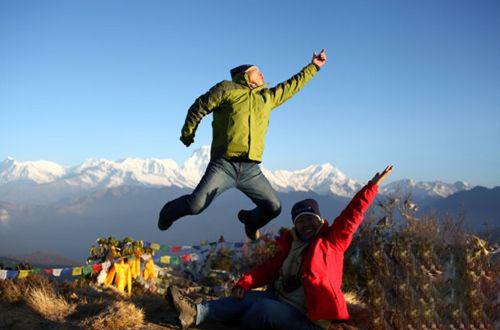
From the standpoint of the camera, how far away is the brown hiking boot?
4547 millimetres

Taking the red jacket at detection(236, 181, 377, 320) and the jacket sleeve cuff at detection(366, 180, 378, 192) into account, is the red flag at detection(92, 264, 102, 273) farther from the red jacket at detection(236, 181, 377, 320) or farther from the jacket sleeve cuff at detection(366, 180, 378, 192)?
the jacket sleeve cuff at detection(366, 180, 378, 192)

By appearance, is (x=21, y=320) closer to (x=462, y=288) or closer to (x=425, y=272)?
(x=425, y=272)

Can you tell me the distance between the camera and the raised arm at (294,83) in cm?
594

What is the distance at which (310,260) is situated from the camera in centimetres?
426

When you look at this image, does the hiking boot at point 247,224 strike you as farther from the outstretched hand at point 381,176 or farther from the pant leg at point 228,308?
the outstretched hand at point 381,176

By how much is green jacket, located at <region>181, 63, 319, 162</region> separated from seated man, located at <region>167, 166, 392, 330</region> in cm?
117

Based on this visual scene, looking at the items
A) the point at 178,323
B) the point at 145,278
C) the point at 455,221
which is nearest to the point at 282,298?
the point at 178,323

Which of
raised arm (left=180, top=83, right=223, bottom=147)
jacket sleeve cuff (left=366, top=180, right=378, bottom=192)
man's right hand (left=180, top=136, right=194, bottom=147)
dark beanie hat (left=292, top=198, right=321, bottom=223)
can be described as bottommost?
dark beanie hat (left=292, top=198, right=321, bottom=223)

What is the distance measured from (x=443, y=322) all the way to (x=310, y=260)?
5.56ft

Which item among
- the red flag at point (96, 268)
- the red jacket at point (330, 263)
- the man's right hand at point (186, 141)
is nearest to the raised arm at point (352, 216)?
the red jacket at point (330, 263)

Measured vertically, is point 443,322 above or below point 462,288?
below

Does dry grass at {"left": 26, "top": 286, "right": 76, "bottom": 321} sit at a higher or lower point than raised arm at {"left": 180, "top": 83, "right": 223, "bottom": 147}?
lower

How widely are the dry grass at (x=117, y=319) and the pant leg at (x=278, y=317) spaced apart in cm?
125

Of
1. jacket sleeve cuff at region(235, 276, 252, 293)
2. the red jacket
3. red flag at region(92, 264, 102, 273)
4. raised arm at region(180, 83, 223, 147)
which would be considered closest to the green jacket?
raised arm at region(180, 83, 223, 147)
